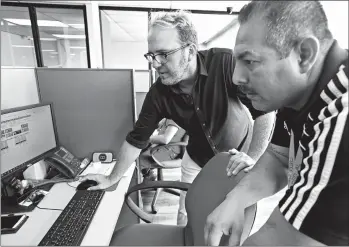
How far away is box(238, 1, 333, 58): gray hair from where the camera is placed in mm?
425

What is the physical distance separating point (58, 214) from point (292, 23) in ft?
3.07

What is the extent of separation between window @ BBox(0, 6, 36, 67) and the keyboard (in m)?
3.43

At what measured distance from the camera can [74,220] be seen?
0.74m

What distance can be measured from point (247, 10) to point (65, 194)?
0.98 metres

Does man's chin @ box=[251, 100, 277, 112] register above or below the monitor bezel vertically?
above

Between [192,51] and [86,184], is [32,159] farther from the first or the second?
[192,51]

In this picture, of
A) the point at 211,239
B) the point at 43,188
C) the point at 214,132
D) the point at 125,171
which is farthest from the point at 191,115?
the point at 43,188

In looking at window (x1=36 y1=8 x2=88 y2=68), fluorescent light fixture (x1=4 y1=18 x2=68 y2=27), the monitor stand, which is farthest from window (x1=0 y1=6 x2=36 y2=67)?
the monitor stand

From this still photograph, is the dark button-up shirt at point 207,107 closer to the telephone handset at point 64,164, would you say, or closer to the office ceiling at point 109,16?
the telephone handset at point 64,164

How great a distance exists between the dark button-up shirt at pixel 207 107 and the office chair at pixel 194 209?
0.30 metres

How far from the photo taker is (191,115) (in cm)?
110

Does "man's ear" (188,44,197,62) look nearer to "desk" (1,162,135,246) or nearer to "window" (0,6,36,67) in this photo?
"desk" (1,162,135,246)

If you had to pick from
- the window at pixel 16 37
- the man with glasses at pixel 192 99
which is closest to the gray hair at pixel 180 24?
the man with glasses at pixel 192 99

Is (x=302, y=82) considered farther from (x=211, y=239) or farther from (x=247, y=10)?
(x=211, y=239)
